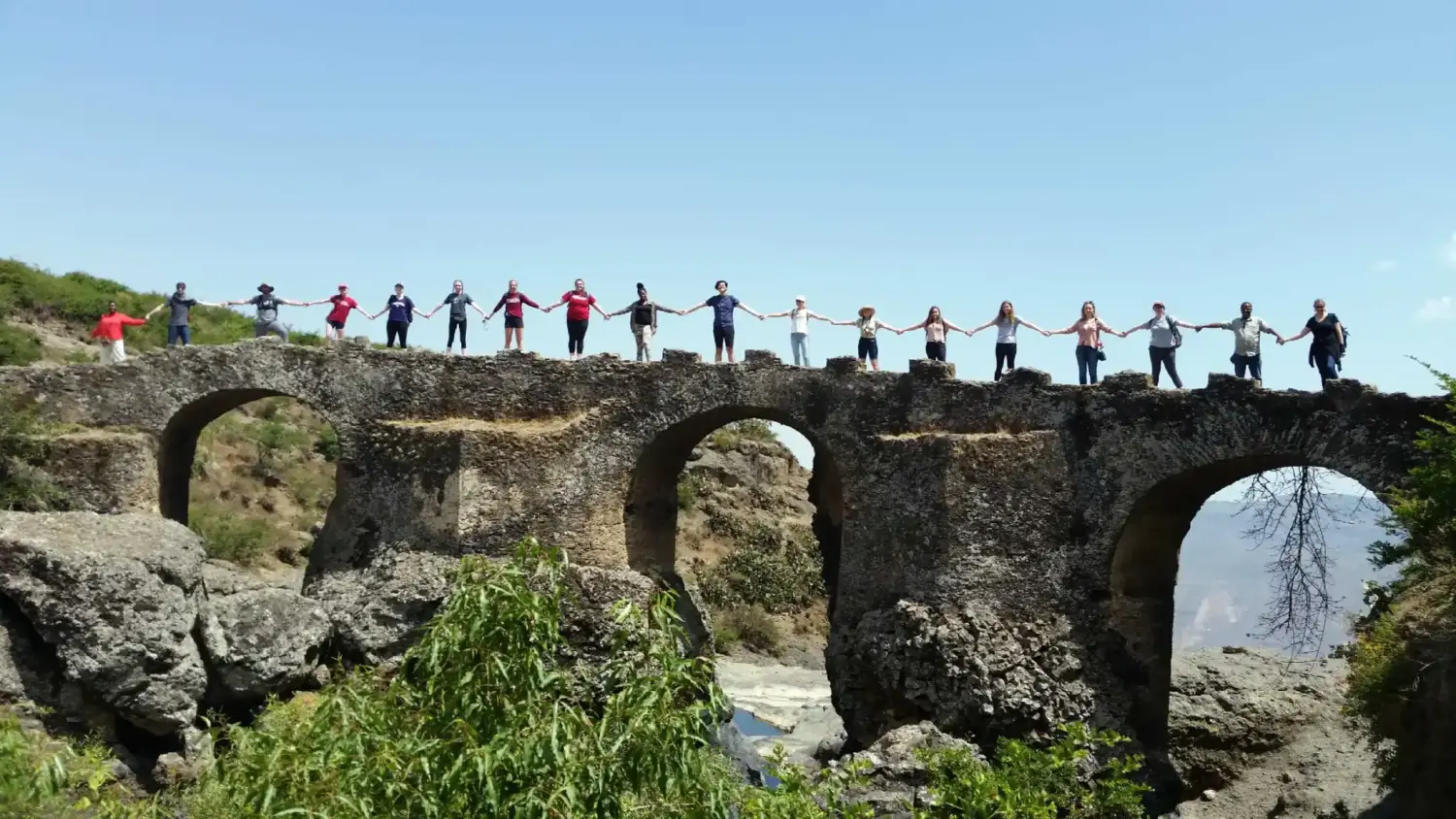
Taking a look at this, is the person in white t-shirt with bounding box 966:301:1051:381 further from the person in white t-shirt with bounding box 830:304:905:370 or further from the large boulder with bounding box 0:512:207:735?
the large boulder with bounding box 0:512:207:735

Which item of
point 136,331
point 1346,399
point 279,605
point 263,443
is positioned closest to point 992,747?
point 1346,399

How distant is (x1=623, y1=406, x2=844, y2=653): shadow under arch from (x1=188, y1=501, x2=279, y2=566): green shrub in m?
10.4

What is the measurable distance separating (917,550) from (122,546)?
9.79 metres

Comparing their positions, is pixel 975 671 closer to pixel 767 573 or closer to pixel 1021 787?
pixel 1021 787

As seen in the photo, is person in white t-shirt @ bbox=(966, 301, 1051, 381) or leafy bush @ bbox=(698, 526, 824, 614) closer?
person in white t-shirt @ bbox=(966, 301, 1051, 381)

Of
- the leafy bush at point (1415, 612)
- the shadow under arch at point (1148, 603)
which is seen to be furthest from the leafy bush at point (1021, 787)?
the shadow under arch at point (1148, 603)

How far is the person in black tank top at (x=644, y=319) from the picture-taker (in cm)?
2011

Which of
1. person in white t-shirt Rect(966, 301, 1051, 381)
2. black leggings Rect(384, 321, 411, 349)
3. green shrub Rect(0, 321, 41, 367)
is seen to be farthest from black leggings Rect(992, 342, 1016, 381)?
green shrub Rect(0, 321, 41, 367)

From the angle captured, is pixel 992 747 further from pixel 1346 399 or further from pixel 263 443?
pixel 263 443

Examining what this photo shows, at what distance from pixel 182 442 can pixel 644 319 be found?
7.13 m

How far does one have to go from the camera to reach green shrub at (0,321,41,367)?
1176 inches

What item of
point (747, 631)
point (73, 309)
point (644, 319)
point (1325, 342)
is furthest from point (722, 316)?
point (73, 309)

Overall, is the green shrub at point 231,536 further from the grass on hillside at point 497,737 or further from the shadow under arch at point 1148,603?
the grass on hillside at point 497,737

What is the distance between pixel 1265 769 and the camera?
63.4 ft
